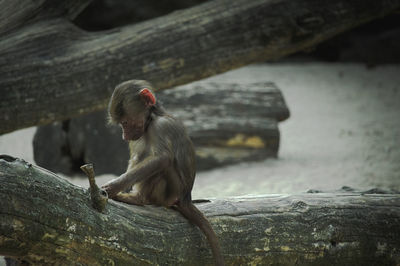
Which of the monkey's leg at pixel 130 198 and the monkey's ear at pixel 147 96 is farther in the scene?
the monkey's ear at pixel 147 96

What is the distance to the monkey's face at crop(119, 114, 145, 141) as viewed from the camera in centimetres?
340

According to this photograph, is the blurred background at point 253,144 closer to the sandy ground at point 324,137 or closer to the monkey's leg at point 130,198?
the sandy ground at point 324,137

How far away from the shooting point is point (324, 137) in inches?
349

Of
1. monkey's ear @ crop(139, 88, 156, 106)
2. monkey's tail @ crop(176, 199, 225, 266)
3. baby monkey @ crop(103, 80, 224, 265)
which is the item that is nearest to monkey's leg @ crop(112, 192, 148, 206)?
baby monkey @ crop(103, 80, 224, 265)

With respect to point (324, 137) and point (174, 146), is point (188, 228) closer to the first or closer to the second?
point (174, 146)

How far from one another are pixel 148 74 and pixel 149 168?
66.0 inches

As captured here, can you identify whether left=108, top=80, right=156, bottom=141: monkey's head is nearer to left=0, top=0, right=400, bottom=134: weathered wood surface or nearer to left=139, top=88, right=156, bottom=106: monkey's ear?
left=139, top=88, right=156, bottom=106: monkey's ear

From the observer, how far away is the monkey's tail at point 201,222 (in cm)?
286

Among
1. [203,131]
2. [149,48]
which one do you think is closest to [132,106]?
[149,48]

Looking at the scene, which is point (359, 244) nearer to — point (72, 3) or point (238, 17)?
point (238, 17)

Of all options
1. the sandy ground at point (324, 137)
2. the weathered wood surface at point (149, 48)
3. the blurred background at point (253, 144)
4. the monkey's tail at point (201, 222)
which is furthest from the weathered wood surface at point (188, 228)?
the sandy ground at point (324, 137)

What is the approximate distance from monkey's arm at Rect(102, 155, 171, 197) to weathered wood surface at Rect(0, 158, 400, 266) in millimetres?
177

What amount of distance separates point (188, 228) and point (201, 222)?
9 cm

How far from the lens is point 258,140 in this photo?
7316 mm
